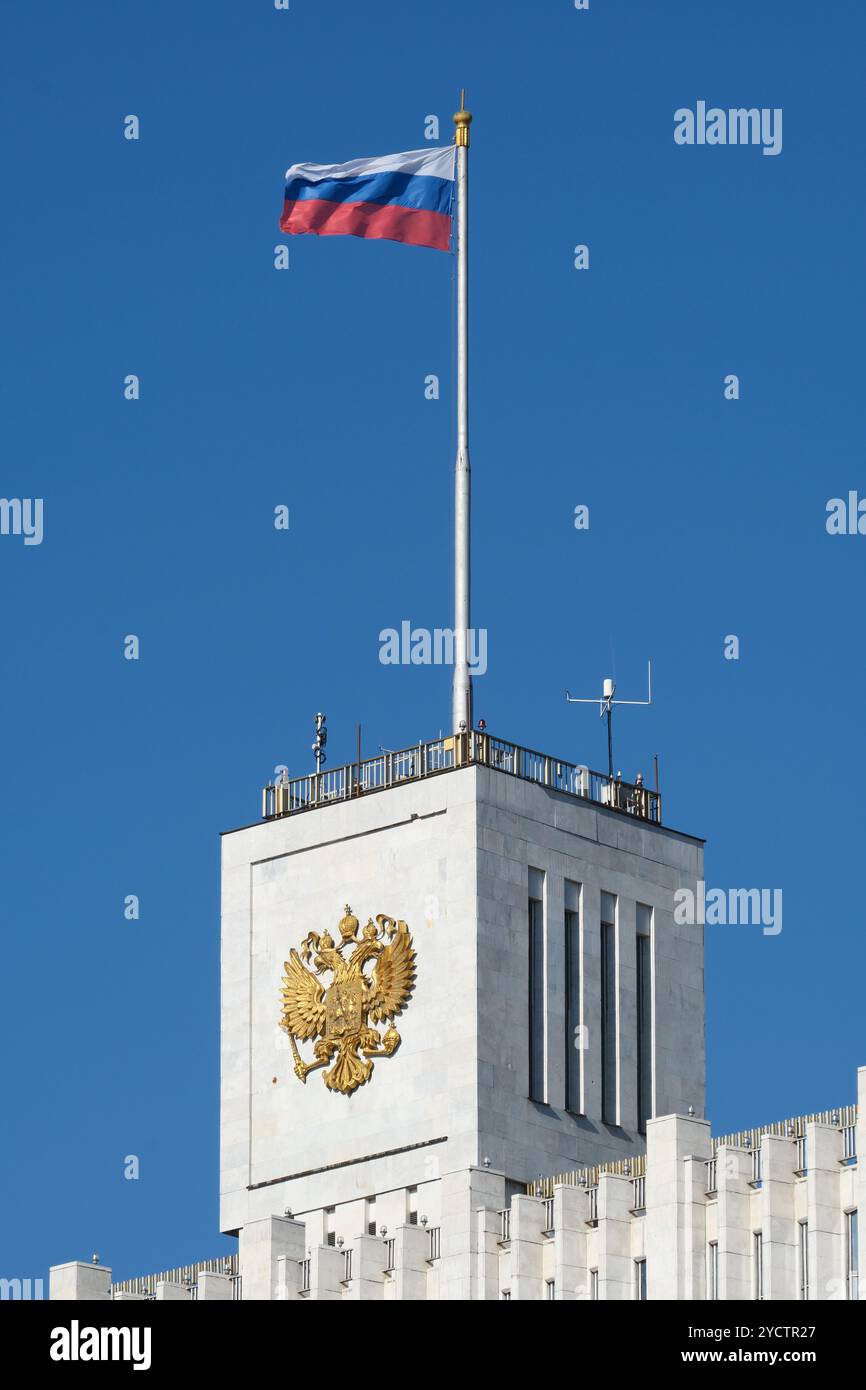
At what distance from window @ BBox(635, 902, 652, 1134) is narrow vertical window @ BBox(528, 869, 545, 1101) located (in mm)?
3687

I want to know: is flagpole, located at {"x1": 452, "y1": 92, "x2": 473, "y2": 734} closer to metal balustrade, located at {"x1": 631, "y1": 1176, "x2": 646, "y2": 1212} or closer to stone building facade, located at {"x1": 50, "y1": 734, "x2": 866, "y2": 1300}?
stone building facade, located at {"x1": 50, "y1": 734, "x2": 866, "y2": 1300}

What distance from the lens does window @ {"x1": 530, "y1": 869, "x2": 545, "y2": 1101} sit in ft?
391

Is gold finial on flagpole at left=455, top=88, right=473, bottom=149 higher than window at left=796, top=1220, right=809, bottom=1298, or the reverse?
gold finial on flagpole at left=455, top=88, right=473, bottom=149

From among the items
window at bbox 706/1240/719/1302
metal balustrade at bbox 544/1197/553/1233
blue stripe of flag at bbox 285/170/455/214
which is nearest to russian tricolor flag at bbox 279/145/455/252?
blue stripe of flag at bbox 285/170/455/214

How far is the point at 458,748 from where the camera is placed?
120688 millimetres

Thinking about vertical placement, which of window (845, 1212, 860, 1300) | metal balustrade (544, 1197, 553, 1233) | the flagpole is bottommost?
window (845, 1212, 860, 1300)

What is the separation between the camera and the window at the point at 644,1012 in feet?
401

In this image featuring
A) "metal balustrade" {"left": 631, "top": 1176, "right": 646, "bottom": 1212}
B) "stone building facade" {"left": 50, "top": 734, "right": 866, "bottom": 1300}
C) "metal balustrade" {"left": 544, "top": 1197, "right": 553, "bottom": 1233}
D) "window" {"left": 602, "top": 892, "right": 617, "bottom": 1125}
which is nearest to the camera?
"metal balustrade" {"left": 631, "top": 1176, "right": 646, "bottom": 1212}
